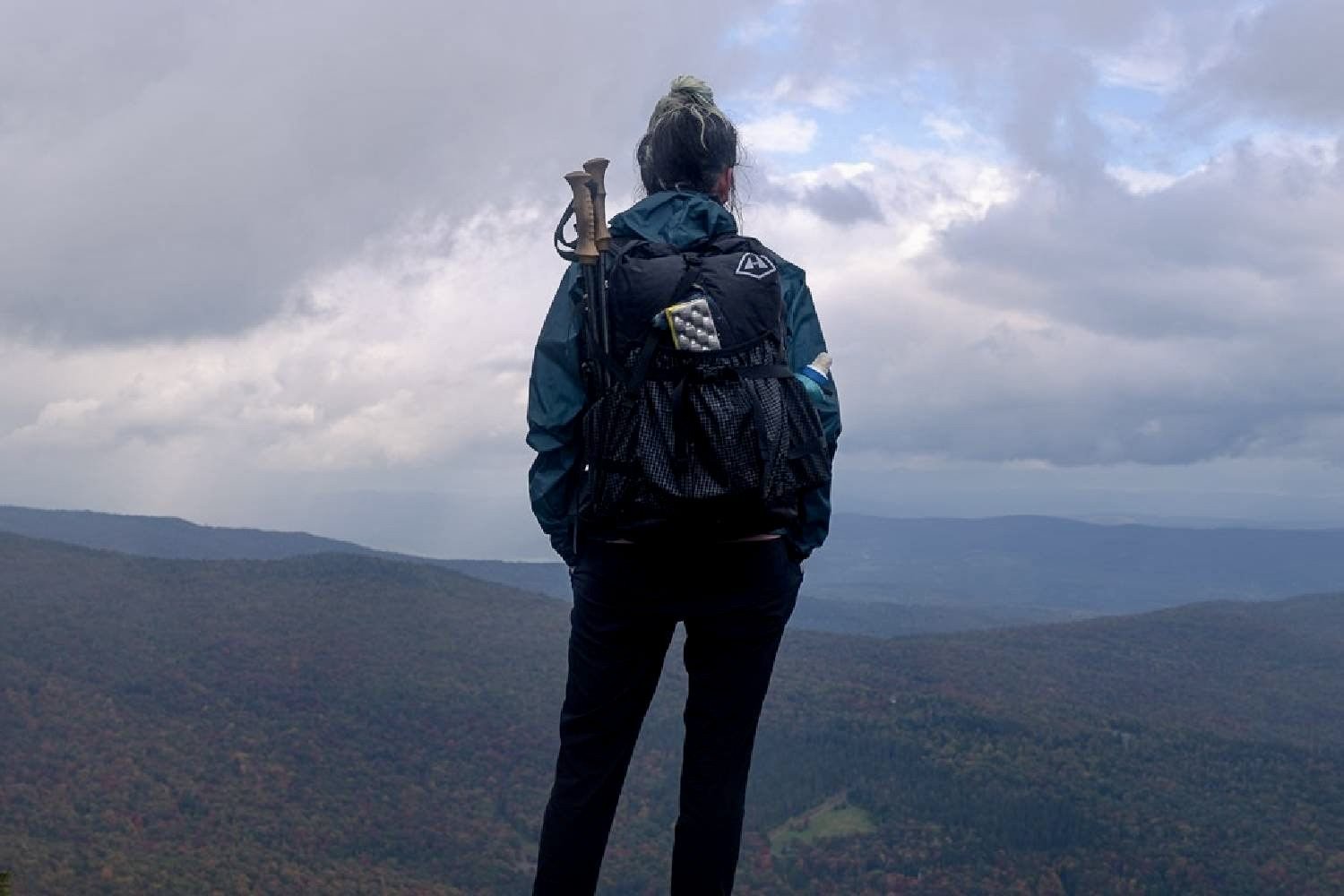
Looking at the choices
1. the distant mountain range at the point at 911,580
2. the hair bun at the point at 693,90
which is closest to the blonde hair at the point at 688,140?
the hair bun at the point at 693,90

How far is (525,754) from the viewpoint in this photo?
25297 millimetres

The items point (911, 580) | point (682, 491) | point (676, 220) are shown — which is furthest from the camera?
point (911, 580)

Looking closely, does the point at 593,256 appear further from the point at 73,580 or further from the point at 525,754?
the point at 73,580

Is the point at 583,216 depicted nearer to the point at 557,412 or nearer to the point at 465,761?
the point at 557,412

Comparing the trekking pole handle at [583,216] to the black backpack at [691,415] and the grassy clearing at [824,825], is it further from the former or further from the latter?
the grassy clearing at [824,825]

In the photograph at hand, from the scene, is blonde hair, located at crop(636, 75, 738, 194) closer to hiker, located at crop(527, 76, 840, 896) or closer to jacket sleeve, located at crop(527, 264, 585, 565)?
hiker, located at crop(527, 76, 840, 896)

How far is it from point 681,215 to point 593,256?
0.43 meters

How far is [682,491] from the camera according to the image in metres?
4.03

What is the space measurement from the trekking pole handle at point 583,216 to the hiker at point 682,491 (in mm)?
87

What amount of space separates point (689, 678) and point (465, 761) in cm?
2240

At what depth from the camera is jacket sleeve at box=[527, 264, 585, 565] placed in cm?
421

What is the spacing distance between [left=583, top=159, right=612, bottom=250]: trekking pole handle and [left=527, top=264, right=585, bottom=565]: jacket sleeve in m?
0.13

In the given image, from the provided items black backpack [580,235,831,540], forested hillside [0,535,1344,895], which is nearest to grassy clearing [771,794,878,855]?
forested hillside [0,535,1344,895]

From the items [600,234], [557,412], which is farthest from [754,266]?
[557,412]
